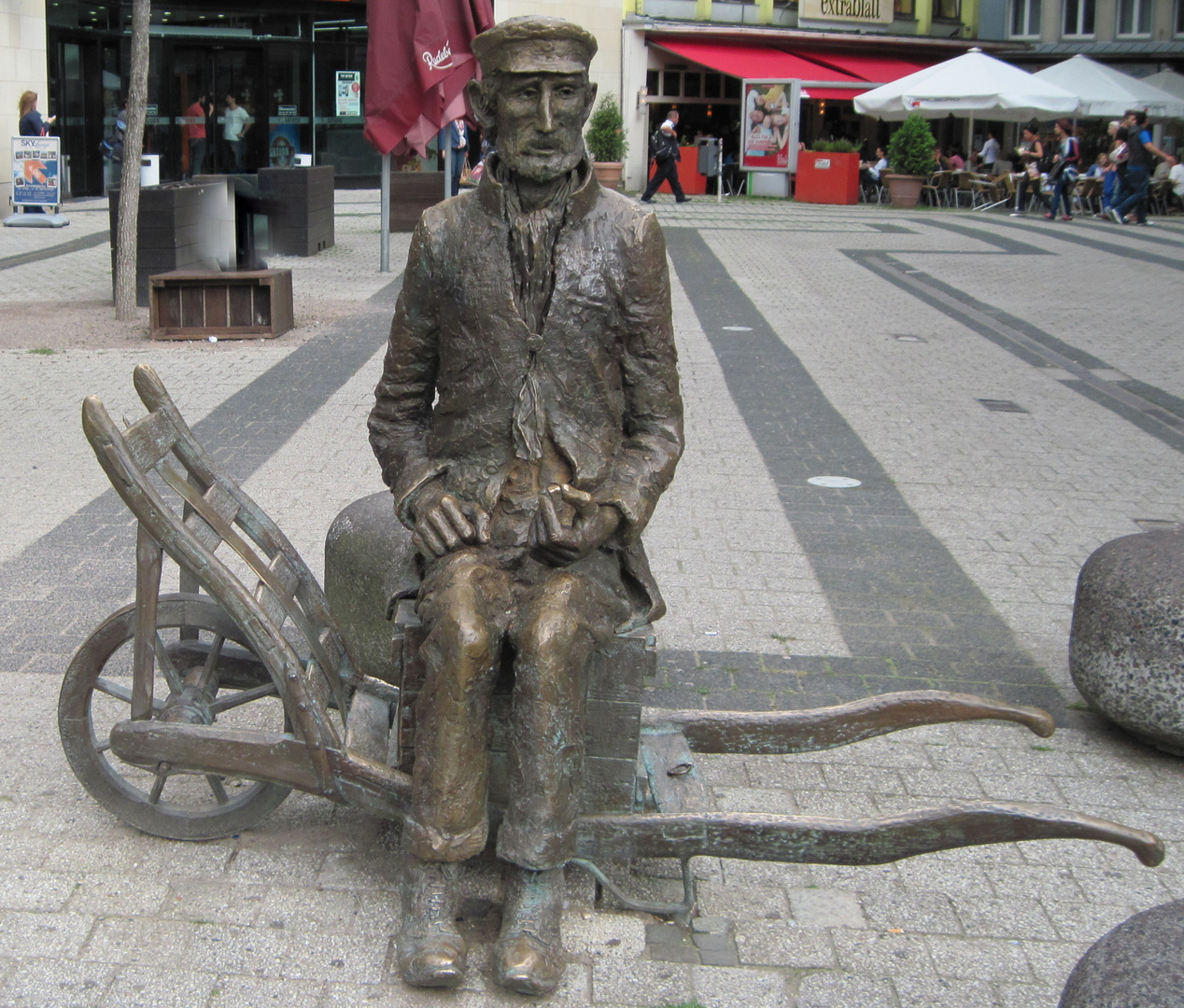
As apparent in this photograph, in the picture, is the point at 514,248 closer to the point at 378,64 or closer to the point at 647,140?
the point at 378,64

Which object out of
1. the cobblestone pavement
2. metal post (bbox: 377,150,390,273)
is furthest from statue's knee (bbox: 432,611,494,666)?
metal post (bbox: 377,150,390,273)

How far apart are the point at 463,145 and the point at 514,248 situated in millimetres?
18498

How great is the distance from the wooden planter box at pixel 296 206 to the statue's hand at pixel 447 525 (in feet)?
44.0

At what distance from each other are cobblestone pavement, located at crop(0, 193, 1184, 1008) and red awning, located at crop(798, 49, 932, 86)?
22.3 metres

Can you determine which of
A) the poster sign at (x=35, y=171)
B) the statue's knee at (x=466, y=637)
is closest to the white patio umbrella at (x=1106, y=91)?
the poster sign at (x=35, y=171)

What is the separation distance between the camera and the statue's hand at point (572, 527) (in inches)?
130

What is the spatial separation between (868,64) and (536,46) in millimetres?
33322

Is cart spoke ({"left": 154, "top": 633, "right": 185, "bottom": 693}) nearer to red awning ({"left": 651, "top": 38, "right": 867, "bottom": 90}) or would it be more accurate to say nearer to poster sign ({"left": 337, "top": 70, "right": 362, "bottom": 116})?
poster sign ({"left": 337, "top": 70, "right": 362, "bottom": 116})

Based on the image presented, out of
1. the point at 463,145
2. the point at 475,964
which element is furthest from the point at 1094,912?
the point at 463,145

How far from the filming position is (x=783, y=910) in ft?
11.2

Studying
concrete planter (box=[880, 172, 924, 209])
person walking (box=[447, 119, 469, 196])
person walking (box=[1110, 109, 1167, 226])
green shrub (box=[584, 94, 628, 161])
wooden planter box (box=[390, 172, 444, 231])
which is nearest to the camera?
wooden planter box (box=[390, 172, 444, 231])

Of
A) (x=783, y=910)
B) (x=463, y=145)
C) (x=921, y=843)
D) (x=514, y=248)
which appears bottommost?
(x=783, y=910)

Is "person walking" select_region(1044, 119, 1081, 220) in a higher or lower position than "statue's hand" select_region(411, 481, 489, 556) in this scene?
higher

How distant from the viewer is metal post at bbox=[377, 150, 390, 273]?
1475 cm
